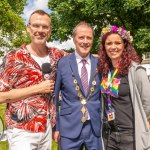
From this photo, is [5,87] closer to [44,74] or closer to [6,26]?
[44,74]

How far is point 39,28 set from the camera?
14.5ft

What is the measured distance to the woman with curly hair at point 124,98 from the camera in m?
4.57

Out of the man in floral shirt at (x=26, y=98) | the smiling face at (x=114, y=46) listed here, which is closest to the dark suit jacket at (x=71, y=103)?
the smiling face at (x=114, y=46)

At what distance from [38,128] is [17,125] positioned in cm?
26

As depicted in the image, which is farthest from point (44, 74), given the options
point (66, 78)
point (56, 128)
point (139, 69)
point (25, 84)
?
point (139, 69)

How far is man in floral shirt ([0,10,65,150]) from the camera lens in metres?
4.14

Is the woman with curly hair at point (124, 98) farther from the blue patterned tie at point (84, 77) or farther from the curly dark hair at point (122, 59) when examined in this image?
the blue patterned tie at point (84, 77)

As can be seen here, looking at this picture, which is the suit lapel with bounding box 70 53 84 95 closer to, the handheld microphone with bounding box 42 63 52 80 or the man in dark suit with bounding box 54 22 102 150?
the man in dark suit with bounding box 54 22 102 150

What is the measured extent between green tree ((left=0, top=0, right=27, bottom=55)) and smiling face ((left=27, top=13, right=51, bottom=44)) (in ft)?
96.2

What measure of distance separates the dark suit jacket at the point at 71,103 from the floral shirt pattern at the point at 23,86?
0.57m

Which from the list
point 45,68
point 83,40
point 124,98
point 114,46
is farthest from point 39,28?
point 124,98

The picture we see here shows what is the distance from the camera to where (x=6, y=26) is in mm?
35031

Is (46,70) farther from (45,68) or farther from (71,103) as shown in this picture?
(71,103)

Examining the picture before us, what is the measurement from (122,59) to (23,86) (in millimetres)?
1464
